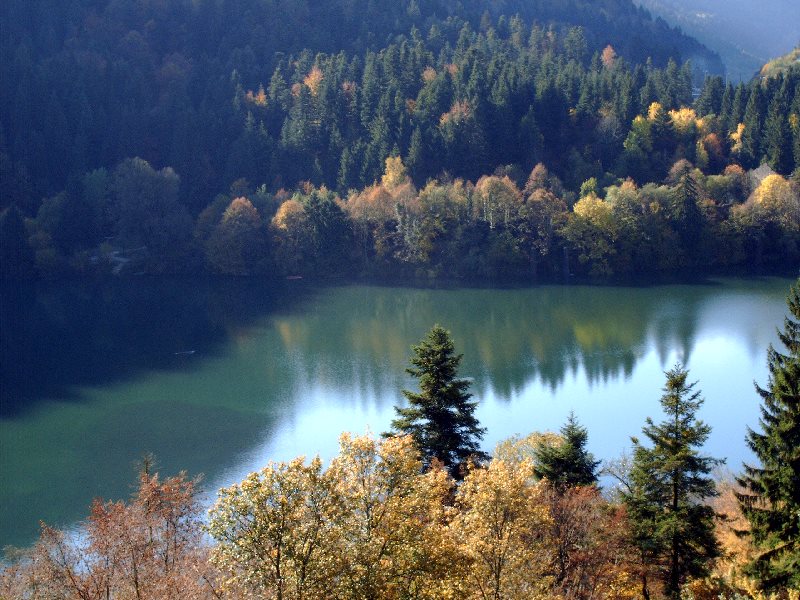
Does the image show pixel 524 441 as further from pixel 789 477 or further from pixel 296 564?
pixel 296 564

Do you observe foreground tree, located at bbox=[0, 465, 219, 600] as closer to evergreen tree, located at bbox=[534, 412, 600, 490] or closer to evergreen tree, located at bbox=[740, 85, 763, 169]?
evergreen tree, located at bbox=[534, 412, 600, 490]

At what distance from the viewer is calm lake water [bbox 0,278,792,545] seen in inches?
1275

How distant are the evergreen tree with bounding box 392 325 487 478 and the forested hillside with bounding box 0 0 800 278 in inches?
→ 1730

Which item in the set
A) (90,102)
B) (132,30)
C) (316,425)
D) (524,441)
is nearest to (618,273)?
(316,425)

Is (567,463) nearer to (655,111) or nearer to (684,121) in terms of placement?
(655,111)

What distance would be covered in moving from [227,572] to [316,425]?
2141 cm

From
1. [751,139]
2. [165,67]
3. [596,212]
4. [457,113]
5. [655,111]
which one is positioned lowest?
[596,212]

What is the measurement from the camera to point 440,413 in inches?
895

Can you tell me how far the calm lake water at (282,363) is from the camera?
3238cm

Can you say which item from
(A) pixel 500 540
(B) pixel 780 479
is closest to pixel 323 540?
(A) pixel 500 540

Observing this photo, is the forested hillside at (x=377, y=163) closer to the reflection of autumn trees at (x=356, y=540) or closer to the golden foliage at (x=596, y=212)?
the golden foliage at (x=596, y=212)

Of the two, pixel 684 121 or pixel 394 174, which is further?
pixel 684 121

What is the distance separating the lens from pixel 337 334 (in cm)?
5169

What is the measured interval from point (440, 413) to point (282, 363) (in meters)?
23.5
